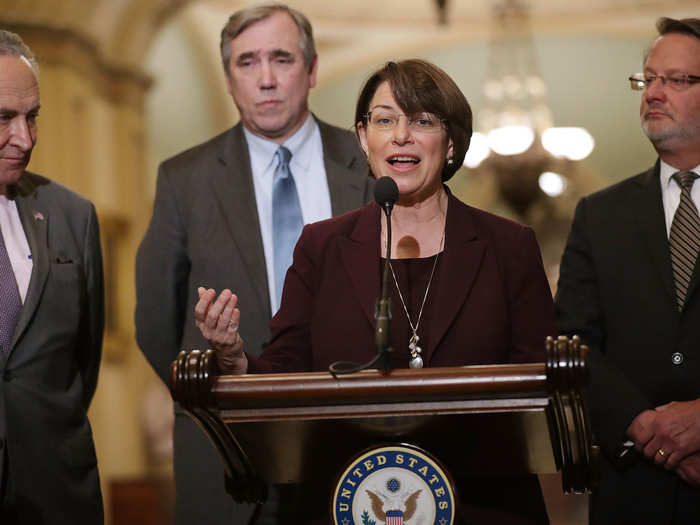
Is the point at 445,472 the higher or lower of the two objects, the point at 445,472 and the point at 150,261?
the lower

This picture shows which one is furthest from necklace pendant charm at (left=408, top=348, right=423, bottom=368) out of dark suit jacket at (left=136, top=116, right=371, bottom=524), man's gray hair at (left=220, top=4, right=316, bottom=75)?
man's gray hair at (left=220, top=4, right=316, bottom=75)

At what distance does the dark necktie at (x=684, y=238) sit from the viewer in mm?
3094

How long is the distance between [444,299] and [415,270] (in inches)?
5.8

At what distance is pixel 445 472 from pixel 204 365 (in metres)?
0.48

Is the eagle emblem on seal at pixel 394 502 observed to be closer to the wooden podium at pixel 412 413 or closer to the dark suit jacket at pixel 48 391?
the wooden podium at pixel 412 413

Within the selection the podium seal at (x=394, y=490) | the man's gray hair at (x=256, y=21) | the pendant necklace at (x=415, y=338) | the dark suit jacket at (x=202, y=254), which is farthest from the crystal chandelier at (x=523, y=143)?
the podium seal at (x=394, y=490)

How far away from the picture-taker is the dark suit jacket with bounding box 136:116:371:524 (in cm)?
320

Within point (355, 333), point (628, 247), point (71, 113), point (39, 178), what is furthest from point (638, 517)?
point (71, 113)

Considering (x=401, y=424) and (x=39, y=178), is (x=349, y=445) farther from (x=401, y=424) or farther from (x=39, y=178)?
(x=39, y=178)

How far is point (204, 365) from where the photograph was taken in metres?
Result: 1.99

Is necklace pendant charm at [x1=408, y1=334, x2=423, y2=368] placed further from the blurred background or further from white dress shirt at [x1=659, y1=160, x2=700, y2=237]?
the blurred background

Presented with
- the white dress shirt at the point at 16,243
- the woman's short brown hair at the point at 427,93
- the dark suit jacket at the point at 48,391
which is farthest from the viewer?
the white dress shirt at the point at 16,243

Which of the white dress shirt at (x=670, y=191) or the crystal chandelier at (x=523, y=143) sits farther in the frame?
the crystal chandelier at (x=523, y=143)

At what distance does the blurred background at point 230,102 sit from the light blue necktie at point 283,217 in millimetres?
4121
